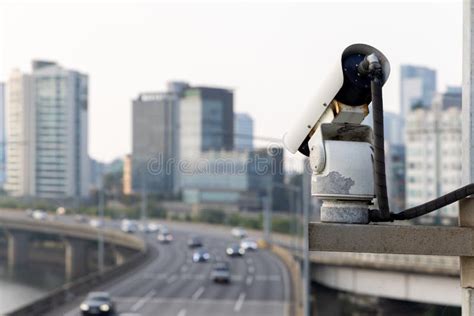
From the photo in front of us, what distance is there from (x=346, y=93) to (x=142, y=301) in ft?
141

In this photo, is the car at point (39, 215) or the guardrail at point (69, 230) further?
the car at point (39, 215)

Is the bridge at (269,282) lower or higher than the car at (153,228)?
higher

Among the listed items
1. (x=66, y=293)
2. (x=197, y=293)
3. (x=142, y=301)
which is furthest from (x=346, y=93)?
(x=197, y=293)

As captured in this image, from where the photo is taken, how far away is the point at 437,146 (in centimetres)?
10825

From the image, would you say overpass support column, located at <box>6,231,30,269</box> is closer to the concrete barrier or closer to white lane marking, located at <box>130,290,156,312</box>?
the concrete barrier

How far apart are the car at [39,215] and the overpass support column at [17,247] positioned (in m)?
3.84

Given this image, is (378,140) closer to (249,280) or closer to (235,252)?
(249,280)

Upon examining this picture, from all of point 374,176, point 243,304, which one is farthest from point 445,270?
point 374,176

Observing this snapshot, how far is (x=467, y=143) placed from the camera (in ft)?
14.7

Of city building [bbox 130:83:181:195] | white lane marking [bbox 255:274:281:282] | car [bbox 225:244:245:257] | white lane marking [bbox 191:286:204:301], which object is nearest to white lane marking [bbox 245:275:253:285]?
white lane marking [bbox 255:274:281:282]

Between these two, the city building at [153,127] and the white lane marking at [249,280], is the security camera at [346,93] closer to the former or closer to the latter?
the white lane marking at [249,280]

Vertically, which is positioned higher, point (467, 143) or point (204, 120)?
point (204, 120)

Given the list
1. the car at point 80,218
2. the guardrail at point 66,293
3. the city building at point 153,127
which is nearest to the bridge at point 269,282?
the guardrail at point 66,293

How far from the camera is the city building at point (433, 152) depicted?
10588cm
